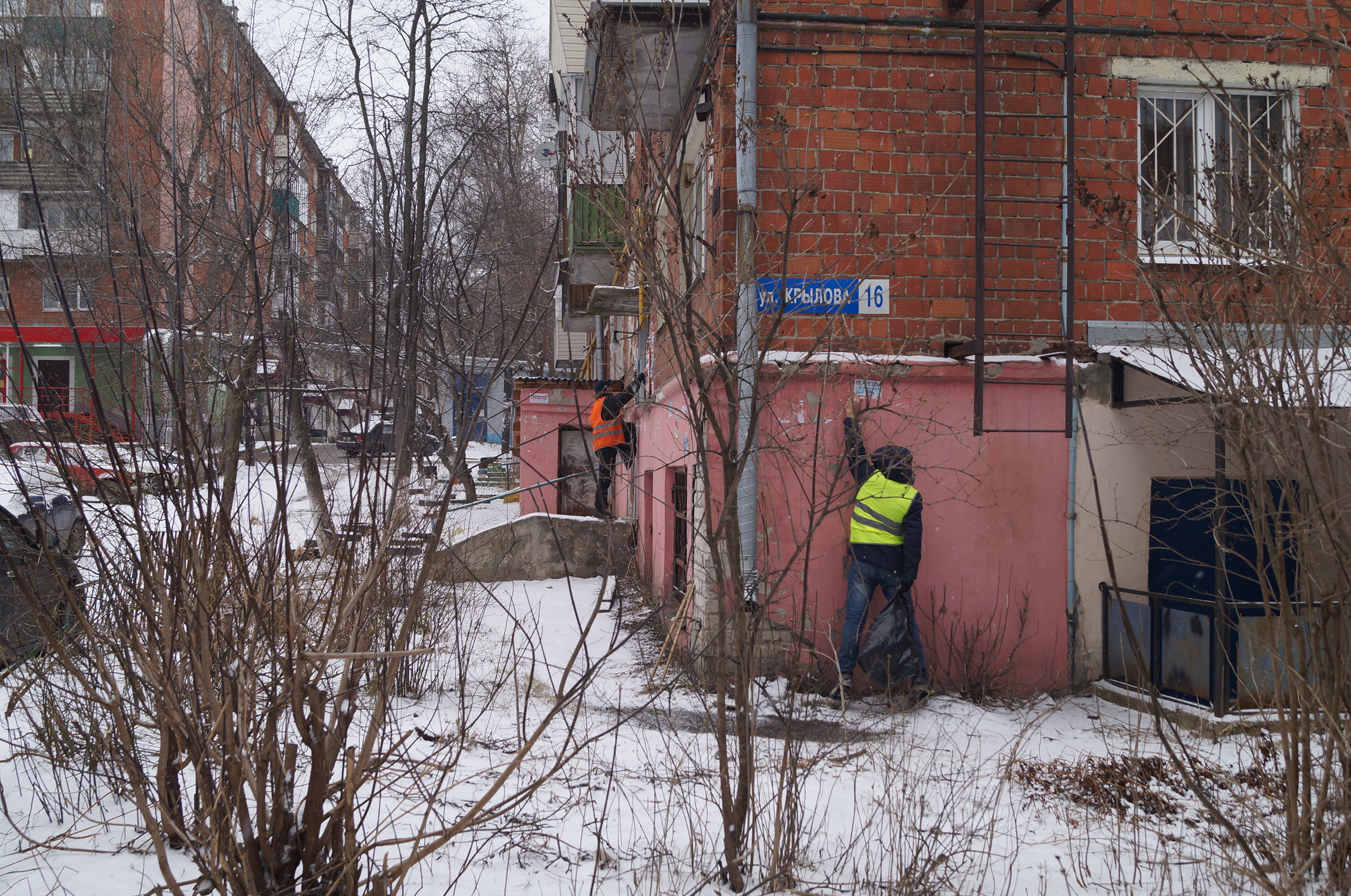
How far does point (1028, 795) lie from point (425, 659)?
3651mm

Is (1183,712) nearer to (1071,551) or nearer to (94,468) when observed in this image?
(1071,551)

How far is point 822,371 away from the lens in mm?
5973

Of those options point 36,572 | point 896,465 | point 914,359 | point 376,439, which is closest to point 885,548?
point 896,465

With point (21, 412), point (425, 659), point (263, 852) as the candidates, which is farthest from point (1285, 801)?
point (425, 659)

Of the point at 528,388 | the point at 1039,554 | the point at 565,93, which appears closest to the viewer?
the point at 1039,554

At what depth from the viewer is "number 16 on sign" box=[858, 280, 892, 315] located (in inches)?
266

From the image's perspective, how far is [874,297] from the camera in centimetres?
676

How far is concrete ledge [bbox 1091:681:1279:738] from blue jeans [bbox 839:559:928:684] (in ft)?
4.47

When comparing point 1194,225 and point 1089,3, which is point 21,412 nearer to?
point 1194,225

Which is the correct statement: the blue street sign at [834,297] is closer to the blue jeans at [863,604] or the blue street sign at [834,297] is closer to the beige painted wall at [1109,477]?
the beige painted wall at [1109,477]

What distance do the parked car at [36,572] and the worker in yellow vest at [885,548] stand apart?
4292 millimetres

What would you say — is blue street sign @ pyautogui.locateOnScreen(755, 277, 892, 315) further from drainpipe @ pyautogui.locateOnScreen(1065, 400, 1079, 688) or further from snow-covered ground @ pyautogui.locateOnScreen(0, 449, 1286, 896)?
snow-covered ground @ pyautogui.locateOnScreen(0, 449, 1286, 896)

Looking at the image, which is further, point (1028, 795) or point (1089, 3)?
point (1089, 3)

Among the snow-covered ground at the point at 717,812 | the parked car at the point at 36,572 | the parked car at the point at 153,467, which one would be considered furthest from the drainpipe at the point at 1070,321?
the parked car at the point at 36,572
